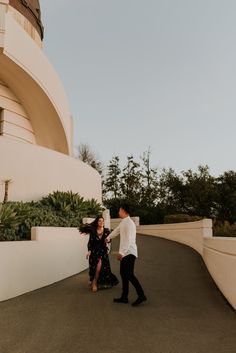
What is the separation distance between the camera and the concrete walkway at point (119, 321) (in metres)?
4.71

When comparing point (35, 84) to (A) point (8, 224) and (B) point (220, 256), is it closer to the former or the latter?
(A) point (8, 224)

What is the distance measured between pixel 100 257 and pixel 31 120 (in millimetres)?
11277

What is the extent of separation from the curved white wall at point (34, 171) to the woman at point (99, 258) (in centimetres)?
488

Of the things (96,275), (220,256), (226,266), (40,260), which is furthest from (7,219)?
(226,266)

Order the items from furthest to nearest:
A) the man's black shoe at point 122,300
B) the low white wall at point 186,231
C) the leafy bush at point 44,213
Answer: the low white wall at point 186,231, the leafy bush at point 44,213, the man's black shoe at point 122,300

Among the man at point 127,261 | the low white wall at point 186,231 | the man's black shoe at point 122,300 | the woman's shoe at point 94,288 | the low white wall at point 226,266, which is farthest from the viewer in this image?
the low white wall at point 186,231

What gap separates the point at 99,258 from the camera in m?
8.61

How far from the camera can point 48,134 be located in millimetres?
19281

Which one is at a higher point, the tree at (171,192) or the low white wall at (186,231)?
the tree at (171,192)

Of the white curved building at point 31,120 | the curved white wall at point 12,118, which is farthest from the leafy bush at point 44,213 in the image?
the curved white wall at point 12,118

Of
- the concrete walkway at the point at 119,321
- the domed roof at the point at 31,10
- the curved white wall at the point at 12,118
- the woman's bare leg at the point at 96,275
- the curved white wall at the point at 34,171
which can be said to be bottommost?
the concrete walkway at the point at 119,321

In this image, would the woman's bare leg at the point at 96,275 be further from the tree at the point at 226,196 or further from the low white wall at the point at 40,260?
the tree at the point at 226,196

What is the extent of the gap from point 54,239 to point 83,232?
112 cm

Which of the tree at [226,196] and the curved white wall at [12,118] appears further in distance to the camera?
the tree at [226,196]
